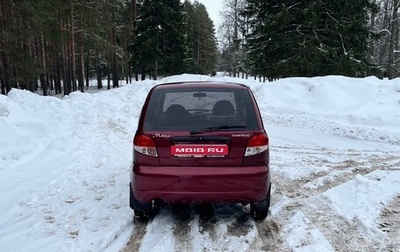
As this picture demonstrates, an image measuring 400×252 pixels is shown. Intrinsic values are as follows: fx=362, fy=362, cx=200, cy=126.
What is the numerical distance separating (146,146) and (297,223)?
6.58 feet

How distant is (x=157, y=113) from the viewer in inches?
169

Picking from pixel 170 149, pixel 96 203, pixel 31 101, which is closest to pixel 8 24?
pixel 31 101

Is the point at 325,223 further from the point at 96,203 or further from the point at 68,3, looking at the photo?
the point at 68,3

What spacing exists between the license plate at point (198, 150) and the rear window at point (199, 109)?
210mm

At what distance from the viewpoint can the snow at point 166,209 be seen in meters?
3.95

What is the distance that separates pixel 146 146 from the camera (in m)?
4.00

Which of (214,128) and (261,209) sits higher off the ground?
(214,128)

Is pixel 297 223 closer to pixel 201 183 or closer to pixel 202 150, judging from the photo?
pixel 201 183

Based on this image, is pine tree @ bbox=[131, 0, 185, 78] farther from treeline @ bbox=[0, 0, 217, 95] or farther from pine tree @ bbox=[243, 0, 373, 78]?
pine tree @ bbox=[243, 0, 373, 78]

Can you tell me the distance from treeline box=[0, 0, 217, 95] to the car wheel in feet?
62.3

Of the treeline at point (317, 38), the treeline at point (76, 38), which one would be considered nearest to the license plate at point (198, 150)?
the treeline at point (317, 38)

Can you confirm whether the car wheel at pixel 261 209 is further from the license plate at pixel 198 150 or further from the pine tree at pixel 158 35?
the pine tree at pixel 158 35

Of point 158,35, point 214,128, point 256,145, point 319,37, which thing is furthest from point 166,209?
point 158,35

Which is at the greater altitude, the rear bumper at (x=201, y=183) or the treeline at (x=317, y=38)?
the treeline at (x=317, y=38)
